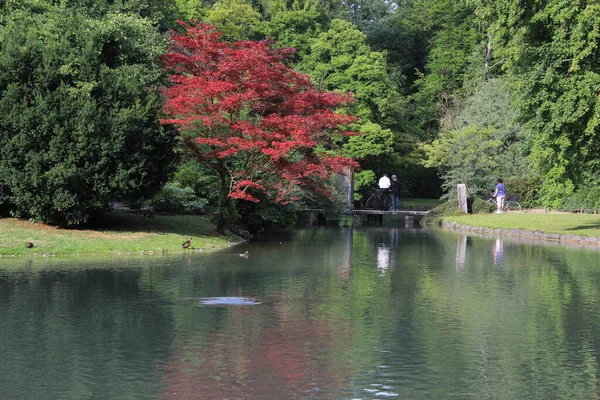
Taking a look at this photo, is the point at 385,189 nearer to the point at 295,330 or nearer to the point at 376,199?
the point at 376,199

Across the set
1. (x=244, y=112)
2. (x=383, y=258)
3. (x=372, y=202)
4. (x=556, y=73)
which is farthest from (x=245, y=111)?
(x=372, y=202)

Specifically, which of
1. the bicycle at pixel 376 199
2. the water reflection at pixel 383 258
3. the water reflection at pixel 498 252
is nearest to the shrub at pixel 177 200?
the water reflection at pixel 383 258

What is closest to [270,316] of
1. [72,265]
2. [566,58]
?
[72,265]

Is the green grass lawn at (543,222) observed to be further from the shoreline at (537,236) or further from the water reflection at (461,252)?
the water reflection at (461,252)

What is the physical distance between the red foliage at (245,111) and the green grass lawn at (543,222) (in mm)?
8728

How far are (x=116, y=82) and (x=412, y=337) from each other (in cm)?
1680

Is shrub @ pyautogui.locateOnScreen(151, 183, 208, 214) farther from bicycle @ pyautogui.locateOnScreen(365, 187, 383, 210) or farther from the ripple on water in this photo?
bicycle @ pyautogui.locateOnScreen(365, 187, 383, 210)

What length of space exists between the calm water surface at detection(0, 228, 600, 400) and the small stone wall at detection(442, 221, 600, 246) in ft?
26.4

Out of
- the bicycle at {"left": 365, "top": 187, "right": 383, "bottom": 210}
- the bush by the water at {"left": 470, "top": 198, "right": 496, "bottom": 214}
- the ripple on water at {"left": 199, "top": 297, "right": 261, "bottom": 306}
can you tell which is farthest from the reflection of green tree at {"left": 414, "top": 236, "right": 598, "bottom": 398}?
the bicycle at {"left": 365, "top": 187, "right": 383, "bottom": 210}

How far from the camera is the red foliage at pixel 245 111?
2652cm

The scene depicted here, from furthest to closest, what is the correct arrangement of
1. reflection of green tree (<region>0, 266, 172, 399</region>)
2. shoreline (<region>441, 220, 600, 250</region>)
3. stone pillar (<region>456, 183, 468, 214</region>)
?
stone pillar (<region>456, 183, 468, 214</region>) < shoreline (<region>441, 220, 600, 250</region>) < reflection of green tree (<region>0, 266, 172, 399</region>)

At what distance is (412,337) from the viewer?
12.0 meters

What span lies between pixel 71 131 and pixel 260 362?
16.0 m

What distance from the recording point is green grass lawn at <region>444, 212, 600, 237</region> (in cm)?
3156
